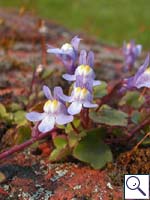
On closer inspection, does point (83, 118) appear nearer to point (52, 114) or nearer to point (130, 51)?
point (52, 114)

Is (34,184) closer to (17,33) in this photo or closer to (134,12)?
(17,33)

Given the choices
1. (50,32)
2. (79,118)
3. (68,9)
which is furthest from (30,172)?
(68,9)

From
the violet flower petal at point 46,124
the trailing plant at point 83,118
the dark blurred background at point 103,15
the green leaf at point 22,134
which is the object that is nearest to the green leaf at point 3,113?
the trailing plant at point 83,118

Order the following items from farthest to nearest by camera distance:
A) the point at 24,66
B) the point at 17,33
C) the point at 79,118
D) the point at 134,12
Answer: the point at 134,12 < the point at 17,33 < the point at 24,66 < the point at 79,118

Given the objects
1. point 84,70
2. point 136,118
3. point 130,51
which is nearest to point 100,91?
point 136,118

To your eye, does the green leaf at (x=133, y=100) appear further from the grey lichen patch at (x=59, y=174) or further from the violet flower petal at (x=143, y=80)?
the grey lichen patch at (x=59, y=174)

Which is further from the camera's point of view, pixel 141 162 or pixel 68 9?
pixel 68 9
